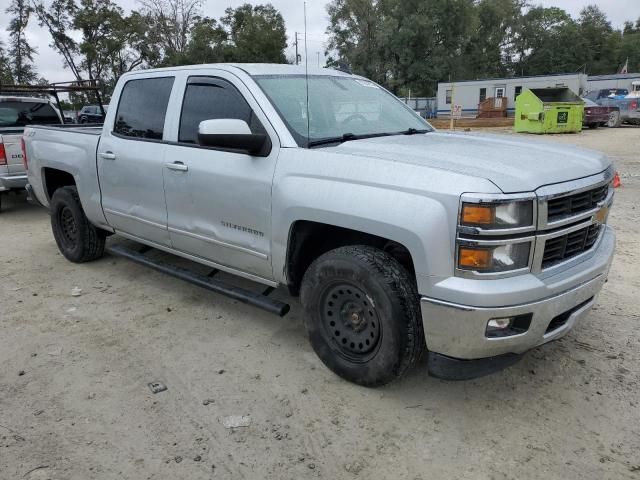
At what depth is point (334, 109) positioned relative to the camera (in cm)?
375

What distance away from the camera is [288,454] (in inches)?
105

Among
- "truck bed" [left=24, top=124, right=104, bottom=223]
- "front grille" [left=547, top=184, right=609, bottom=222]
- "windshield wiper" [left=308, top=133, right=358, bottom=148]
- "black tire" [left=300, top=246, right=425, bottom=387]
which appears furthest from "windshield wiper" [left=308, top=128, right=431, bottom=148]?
"truck bed" [left=24, top=124, right=104, bottom=223]

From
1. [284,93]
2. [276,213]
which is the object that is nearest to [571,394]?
[276,213]

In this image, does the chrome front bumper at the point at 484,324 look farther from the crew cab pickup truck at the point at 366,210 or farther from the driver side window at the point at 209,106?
the driver side window at the point at 209,106

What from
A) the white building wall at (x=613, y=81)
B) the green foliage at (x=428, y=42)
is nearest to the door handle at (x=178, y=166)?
the white building wall at (x=613, y=81)

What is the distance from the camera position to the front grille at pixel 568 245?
8.98 ft

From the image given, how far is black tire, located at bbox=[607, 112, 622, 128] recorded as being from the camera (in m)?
25.6

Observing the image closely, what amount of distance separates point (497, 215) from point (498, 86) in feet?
124

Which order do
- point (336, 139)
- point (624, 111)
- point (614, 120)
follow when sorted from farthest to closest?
point (624, 111), point (614, 120), point (336, 139)

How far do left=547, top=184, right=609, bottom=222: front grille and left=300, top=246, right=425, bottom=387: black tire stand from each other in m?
0.80

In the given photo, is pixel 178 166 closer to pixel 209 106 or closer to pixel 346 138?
pixel 209 106

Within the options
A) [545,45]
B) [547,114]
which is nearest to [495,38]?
[545,45]

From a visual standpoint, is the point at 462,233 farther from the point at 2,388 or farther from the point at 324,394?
the point at 2,388

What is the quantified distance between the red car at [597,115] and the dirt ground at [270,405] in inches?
929
